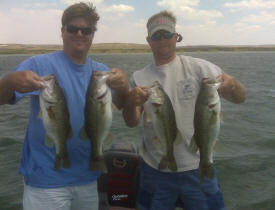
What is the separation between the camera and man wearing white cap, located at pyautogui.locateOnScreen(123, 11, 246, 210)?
13.3 feet

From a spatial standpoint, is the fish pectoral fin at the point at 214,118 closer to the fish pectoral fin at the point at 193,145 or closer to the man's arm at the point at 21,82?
the fish pectoral fin at the point at 193,145

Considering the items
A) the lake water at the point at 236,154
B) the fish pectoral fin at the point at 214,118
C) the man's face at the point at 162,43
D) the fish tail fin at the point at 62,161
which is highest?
the man's face at the point at 162,43

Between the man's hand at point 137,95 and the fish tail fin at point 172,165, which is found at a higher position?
the man's hand at point 137,95

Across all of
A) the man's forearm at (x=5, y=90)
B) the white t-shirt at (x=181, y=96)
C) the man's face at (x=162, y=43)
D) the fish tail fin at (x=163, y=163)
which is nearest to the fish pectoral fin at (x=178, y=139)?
the white t-shirt at (x=181, y=96)

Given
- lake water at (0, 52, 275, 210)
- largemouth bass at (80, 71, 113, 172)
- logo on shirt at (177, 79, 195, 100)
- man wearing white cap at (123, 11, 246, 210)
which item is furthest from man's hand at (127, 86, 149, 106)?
lake water at (0, 52, 275, 210)

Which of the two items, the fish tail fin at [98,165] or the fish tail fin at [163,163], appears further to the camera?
the fish tail fin at [163,163]

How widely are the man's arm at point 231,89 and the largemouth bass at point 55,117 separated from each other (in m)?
2.19

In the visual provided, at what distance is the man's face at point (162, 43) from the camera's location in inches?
164

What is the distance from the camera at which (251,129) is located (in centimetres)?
1409

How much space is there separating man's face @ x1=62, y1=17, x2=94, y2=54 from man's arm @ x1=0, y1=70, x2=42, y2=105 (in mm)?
764

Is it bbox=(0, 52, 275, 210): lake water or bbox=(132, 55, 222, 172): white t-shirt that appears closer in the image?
bbox=(132, 55, 222, 172): white t-shirt

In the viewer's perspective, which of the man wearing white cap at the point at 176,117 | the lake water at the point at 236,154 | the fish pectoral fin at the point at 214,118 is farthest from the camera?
the lake water at the point at 236,154

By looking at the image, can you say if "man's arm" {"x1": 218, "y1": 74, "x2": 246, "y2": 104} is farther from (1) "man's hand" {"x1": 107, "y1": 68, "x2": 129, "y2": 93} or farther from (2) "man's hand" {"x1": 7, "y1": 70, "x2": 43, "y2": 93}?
(2) "man's hand" {"x1": 7, "y1": 70, "x2": 43, "y2": 93}

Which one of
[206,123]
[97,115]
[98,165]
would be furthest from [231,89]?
[98,165]
